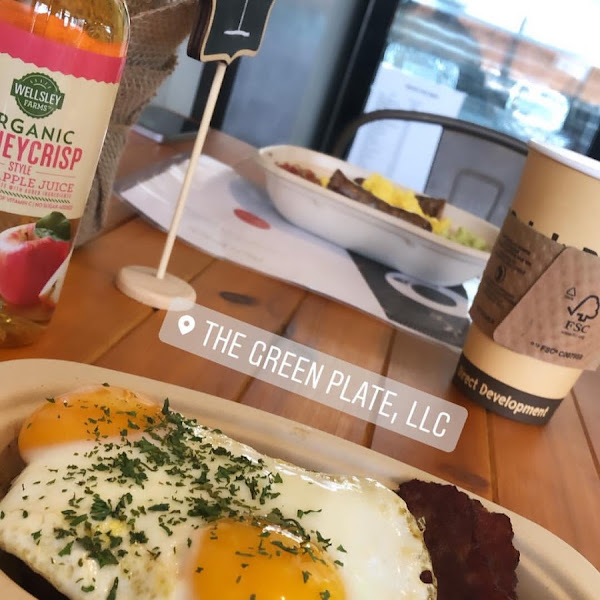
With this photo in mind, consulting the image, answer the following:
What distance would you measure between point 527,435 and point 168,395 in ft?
1.59

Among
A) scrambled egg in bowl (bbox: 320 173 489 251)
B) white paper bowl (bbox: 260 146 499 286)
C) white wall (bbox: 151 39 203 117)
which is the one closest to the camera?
white paper bowl (bbox: 260 146 499 286)

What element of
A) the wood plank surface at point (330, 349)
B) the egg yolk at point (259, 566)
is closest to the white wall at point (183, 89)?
the wood plank surface at point (330, 349)

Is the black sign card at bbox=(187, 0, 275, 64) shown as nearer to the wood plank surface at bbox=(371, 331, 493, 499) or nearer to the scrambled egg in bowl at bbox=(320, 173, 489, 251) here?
the wood plank surface at bbox=(371, 331, 493, 499)

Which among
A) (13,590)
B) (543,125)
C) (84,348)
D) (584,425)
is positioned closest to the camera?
(13,590)

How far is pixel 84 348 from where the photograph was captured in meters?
0.67

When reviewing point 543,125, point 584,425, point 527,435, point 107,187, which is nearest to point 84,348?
point 107,187

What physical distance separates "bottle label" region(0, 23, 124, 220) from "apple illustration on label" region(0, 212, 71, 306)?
0.01 m

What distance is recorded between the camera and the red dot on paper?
4.17ft

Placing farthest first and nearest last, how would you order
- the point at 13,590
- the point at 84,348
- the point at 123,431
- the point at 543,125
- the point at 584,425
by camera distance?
the point at 543,125, the point at 584,425, the point at 84,348, the point at 123,431, the point at 13,590

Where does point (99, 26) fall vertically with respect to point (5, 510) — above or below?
above

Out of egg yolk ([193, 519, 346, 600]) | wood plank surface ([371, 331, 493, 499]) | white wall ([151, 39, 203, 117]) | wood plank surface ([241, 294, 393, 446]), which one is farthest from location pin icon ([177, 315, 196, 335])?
white wall ([151, 39, 203, 117])

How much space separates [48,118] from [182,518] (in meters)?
0.31

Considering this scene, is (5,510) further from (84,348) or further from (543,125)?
(543,125)

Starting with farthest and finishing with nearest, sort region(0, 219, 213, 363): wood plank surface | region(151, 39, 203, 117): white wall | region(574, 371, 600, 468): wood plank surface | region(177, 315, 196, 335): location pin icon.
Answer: region(151, 39, 203, 117): white wall, region(574, 371, 600, 468): wood plank surface, region(177, 315, 196, 335): location pin icon, region(0, 219, 213, 363): wood plank surface
